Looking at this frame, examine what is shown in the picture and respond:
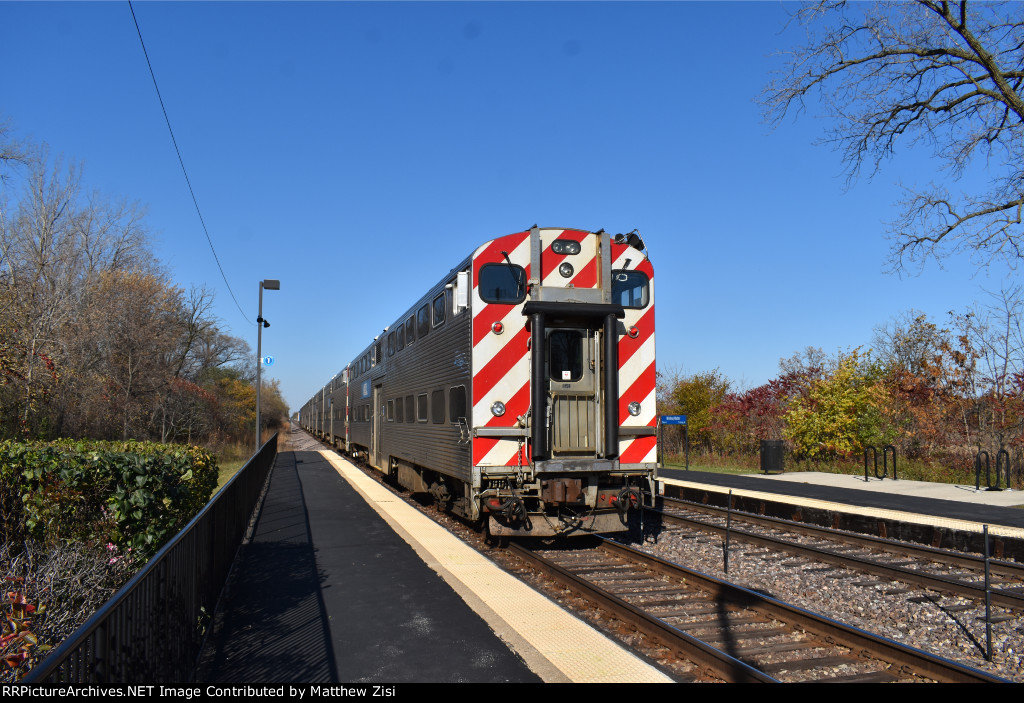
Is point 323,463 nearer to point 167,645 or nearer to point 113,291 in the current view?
point 113,291

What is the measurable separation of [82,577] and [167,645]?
301cm

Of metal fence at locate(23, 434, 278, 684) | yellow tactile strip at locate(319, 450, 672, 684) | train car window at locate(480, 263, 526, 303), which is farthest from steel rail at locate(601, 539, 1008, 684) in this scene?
metal fence at locate(23, 434, 278, 684)

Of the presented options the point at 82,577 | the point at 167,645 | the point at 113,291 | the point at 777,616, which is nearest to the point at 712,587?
the point at 777,616

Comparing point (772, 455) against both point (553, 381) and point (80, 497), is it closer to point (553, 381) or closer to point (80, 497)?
point (553, 381)

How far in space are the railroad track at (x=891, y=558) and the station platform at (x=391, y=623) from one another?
4362 millimetres

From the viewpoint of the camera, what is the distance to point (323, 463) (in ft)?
84.1

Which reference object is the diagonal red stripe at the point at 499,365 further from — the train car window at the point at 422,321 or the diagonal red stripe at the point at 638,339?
the train car window at the point at 422,321

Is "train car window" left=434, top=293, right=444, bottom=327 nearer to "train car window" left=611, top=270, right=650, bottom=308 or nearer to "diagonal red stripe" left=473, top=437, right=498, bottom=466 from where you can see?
"diagonal red stripe" left=473, top=437, right=498, bottom=466

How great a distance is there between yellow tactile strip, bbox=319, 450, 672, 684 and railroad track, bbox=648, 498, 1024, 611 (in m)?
4.05

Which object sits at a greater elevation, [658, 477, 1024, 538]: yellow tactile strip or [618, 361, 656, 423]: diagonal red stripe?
[618, 361, 656, 423]: diagonal red stripe

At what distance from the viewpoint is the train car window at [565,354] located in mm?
9078

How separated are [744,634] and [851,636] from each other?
916mm

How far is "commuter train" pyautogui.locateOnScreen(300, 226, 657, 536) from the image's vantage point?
878 cm

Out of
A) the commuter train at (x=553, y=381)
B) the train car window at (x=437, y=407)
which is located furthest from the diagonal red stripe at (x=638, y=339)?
the train car window at (x=437, y=407)
